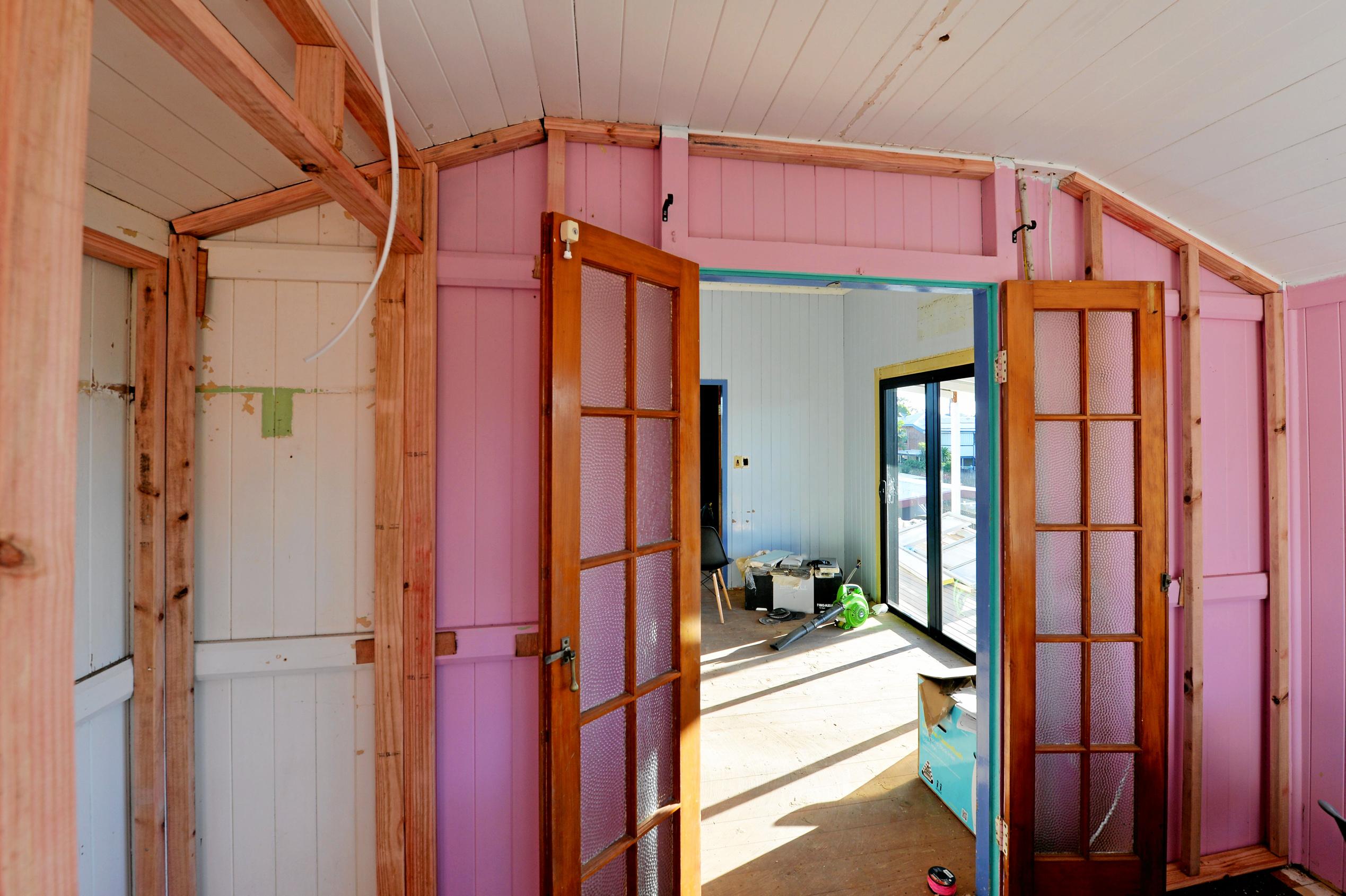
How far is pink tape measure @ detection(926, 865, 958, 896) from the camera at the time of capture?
6.79ft

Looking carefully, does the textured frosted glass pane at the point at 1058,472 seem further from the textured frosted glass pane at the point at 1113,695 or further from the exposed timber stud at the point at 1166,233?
the exposed timber stud at the point at 1166,233

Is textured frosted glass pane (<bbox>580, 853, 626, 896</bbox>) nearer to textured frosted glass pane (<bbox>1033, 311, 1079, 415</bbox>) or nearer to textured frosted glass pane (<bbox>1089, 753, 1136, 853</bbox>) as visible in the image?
textured frosted glass pane (<bbox>1089, 753, 1136, 853</bbox>)

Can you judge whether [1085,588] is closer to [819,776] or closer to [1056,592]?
[1056,592]

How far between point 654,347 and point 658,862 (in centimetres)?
164

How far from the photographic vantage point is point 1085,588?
1974 millimetres

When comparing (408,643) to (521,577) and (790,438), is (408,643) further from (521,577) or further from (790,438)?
(790,438)

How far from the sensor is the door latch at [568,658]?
1407mm

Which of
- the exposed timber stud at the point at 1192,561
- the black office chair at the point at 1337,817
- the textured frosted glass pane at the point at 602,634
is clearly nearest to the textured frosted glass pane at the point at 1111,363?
the exposed timber stud at the point at 1192,561

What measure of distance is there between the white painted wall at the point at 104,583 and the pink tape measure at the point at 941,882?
2652mm

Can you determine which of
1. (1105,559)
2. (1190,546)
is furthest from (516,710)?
(1190,546)

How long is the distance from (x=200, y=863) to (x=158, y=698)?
559 millimetres

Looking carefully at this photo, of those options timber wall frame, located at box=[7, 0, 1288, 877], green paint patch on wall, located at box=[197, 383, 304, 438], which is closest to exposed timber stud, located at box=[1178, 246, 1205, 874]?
timber wall frame, located at box=[7, 0, 1288, 877]

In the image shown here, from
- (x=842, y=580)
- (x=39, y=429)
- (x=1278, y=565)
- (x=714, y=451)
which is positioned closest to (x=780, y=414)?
(x=714, y=451)

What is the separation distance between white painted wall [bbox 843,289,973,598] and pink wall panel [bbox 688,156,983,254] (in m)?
2.24
